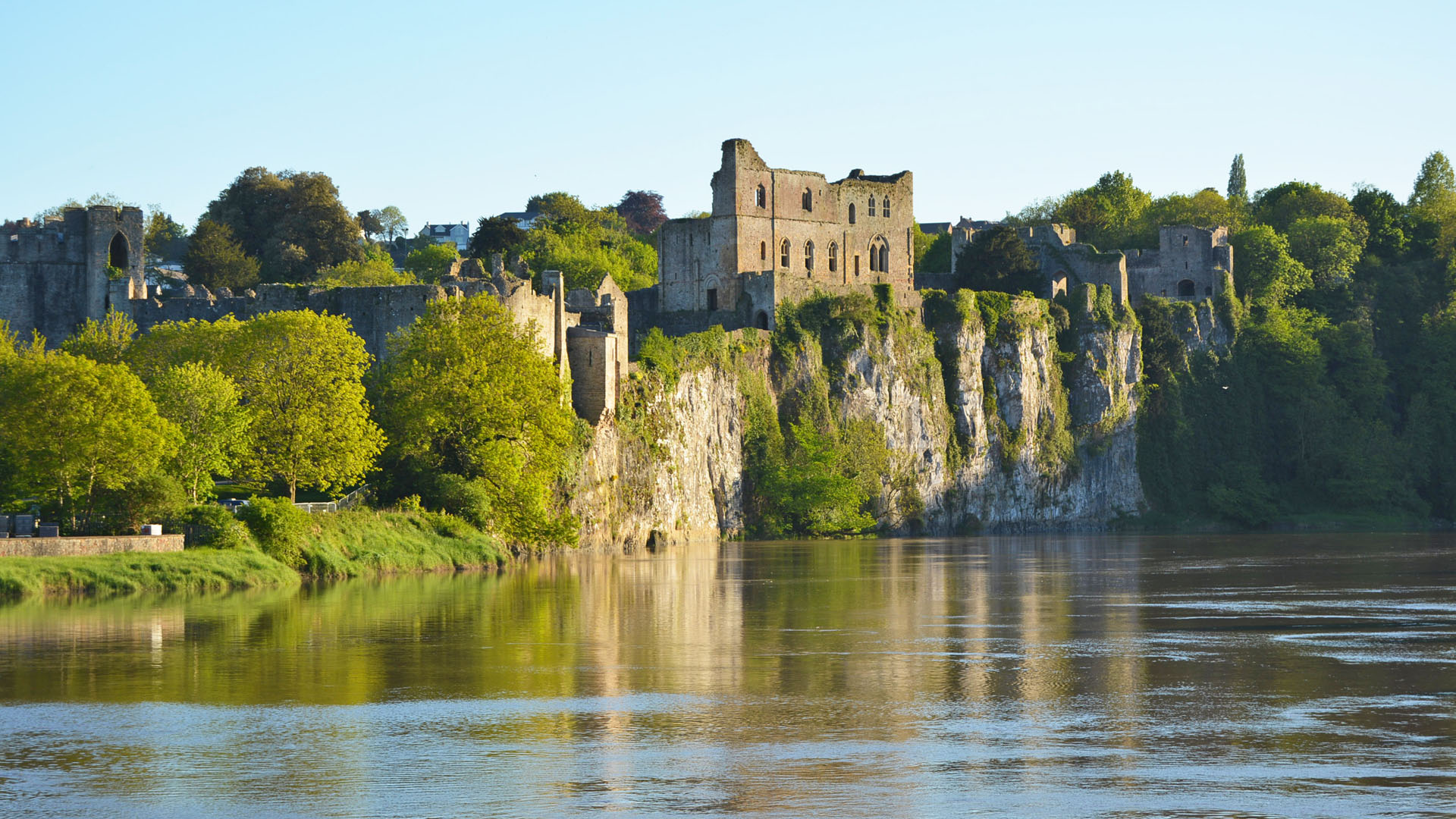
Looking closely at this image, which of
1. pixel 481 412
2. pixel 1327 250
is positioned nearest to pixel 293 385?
pixel 481 412

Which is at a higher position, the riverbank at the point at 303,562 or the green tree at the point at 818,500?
the green tree at the point at 818,500

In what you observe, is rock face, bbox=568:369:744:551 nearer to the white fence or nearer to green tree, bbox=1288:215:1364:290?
the white fence

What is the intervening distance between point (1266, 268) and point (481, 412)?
7309cm

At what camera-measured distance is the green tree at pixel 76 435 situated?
157ft

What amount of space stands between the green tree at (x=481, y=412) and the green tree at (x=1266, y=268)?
2672 inches

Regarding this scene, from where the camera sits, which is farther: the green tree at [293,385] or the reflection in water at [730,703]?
the green tree at [293,385]

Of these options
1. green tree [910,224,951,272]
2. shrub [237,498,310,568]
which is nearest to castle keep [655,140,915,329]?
green tree [910,224,951,272]

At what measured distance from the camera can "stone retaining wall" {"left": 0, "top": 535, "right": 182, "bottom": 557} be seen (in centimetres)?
4425

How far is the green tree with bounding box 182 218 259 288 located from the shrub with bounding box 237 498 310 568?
4779cm

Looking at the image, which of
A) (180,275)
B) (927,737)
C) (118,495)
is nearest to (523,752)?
(927,737)

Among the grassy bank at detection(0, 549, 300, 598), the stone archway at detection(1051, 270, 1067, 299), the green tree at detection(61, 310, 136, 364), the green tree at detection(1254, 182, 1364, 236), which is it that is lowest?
the grassy bank at detection(0, 549, 300, 598)

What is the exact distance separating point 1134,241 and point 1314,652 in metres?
95.0

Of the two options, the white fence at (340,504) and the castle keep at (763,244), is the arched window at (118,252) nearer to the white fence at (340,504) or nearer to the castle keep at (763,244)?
the white fence at (340,504)

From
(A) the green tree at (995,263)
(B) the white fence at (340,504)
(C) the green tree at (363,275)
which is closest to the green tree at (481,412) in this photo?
(B) the white fence at (340,504)
